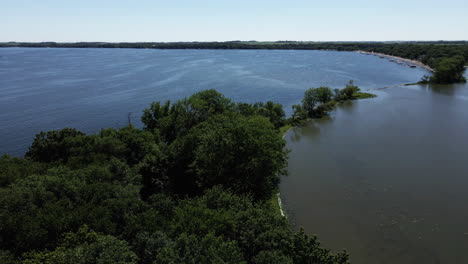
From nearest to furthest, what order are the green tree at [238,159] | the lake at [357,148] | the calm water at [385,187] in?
the calm water at [385,187]
the lake at [357,148]
the green tree at [238,159]

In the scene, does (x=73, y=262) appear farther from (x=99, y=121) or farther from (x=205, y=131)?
(x=99, y=121)

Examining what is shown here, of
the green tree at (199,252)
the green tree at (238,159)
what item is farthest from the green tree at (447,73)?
the green tree at (199,252)

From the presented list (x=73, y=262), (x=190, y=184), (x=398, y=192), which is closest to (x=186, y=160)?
(x=190, y=184)

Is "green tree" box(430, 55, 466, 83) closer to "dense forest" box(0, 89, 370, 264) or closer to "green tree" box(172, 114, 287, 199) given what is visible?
"dense forest" box(0, 89, 370, 264)

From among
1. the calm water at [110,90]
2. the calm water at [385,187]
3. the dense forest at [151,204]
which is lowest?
the calm water at [385,187]

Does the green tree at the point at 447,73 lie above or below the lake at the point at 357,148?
above

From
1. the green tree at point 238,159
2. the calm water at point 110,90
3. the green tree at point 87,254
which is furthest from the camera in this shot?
the calm water at point 110,90

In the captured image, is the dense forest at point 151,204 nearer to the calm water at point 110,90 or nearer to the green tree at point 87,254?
the green tree at point 87,254
